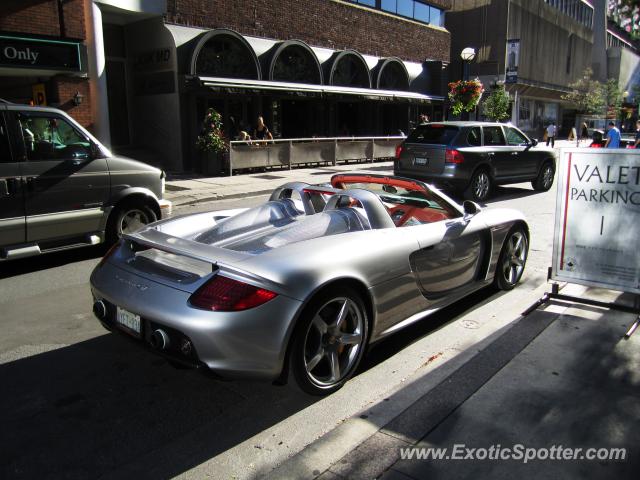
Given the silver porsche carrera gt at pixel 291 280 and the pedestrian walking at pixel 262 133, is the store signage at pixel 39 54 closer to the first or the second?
the pedestrian walking at pixel 262 133

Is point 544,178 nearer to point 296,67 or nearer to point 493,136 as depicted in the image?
point 493,136

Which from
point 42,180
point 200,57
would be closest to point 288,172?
point 200,57

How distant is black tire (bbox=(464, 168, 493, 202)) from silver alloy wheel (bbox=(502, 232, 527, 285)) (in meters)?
6.11

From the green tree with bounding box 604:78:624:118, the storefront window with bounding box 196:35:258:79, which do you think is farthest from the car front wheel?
the green tree with bounding box 604:78:624:118

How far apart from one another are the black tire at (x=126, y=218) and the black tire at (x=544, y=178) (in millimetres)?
9956

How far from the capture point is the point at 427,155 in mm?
11812

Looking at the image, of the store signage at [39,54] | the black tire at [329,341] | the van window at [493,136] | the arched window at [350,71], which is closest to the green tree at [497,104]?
the arched window at [350,71]

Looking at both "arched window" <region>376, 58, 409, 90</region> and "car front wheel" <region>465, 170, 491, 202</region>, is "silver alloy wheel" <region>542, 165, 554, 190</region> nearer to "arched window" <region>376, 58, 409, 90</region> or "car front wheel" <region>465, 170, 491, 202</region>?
"car front wheel" <region>465, 170, 491, 202</region>

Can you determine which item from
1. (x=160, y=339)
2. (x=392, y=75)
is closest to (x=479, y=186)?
(x=160, y=339)

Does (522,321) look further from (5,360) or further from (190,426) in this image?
(5,360)

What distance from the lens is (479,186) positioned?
1192cm

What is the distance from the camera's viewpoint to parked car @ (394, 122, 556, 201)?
11492mm

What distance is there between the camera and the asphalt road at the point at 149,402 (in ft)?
9.36

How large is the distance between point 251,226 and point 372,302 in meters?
1.15
